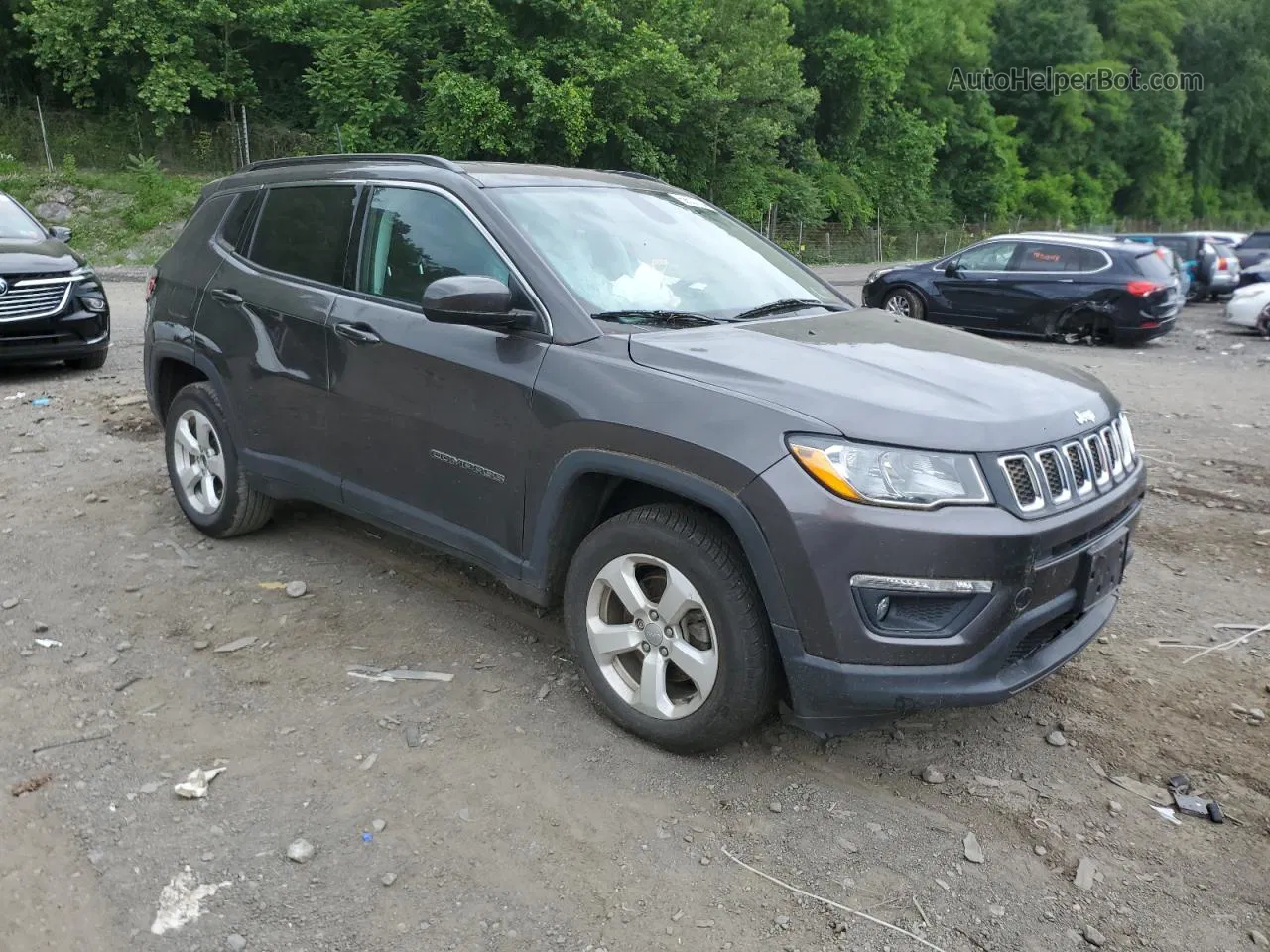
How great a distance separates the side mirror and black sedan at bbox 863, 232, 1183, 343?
44.0ft

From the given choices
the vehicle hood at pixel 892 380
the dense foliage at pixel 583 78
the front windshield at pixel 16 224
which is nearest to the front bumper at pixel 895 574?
the vehicle hood at pixel 892 380

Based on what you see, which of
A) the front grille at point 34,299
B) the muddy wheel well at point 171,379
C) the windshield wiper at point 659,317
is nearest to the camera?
the windshield wiper at point 659,317

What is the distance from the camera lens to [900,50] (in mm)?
44156

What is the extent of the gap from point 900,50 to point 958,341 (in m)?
45.0

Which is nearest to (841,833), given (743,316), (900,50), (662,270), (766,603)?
(766,603)

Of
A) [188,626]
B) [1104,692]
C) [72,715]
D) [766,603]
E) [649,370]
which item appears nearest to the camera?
[766,603]

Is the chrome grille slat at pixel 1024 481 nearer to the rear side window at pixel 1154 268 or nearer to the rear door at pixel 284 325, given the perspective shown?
the rear door at pixel 284 325

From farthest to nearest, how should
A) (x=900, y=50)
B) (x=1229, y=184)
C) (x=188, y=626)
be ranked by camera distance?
(x=1229, y=184)
(x=900, y=50)
(x=188, y=626)

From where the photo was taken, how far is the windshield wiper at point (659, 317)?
11.7ft

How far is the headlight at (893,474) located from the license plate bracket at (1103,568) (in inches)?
20.5

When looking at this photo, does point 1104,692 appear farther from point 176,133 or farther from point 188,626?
point 176,133

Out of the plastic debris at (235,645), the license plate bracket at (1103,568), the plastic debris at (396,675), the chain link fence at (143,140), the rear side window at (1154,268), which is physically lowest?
the plastic debris at (396,675)

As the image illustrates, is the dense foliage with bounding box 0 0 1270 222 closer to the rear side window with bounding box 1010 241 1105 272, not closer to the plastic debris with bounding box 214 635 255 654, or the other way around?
the rear side window with bounding box 1010 241 1105 272

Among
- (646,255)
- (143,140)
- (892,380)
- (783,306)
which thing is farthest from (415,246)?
(143,140)
